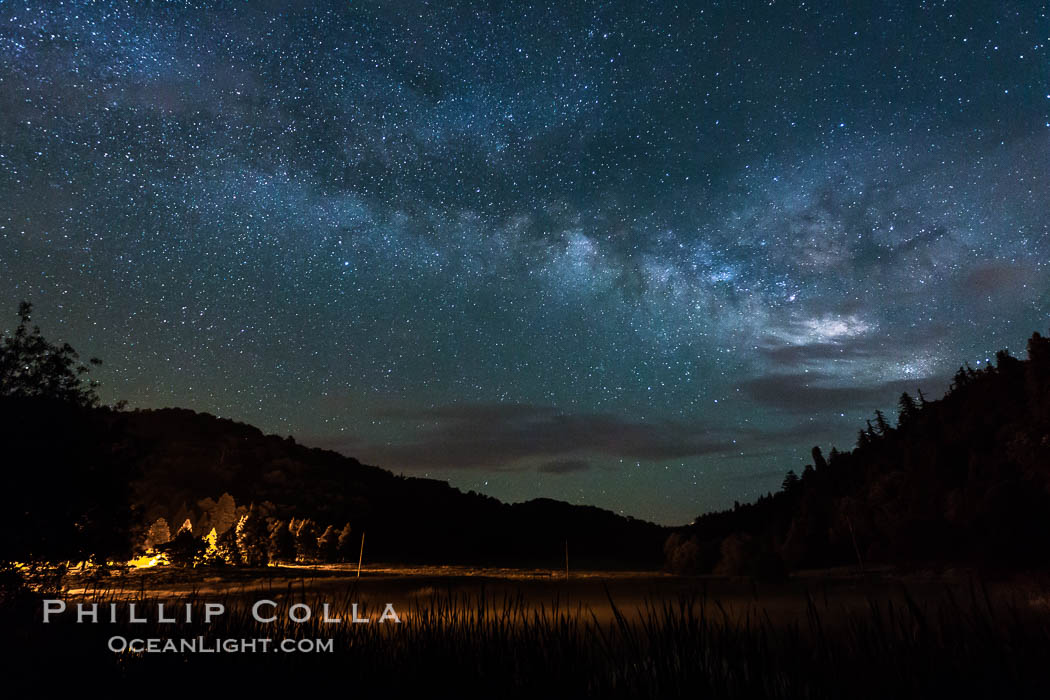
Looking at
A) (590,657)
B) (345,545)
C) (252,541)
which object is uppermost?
(590,657)

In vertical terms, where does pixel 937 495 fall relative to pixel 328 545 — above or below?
above

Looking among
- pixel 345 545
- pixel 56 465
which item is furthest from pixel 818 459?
pixel 56 465

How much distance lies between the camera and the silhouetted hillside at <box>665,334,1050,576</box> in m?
46.2

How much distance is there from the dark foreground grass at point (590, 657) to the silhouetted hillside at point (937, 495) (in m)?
45.8

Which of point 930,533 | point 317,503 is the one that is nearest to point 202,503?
point 317,503

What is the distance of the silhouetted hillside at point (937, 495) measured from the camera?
46.2m

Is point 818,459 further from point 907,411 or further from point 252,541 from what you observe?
point 252,541

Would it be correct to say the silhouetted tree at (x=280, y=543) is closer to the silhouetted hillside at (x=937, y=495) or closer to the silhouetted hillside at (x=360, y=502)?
the silhouetted hillside at (x=360, y=502)

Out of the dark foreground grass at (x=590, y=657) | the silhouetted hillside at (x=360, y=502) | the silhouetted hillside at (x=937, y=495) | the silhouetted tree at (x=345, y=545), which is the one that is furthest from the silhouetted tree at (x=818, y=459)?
the dark foreground grass at (x=590, y=657)

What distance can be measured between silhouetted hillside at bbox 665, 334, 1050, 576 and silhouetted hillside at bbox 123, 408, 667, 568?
2567 inches

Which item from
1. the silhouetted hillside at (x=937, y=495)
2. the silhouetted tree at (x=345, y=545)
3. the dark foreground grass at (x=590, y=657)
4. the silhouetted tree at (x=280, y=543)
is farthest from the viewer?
the silhouetted tree at (x=345, y=545)

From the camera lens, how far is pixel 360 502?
16200 centimetres

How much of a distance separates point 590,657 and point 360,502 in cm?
16281

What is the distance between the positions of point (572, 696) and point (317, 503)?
152m
